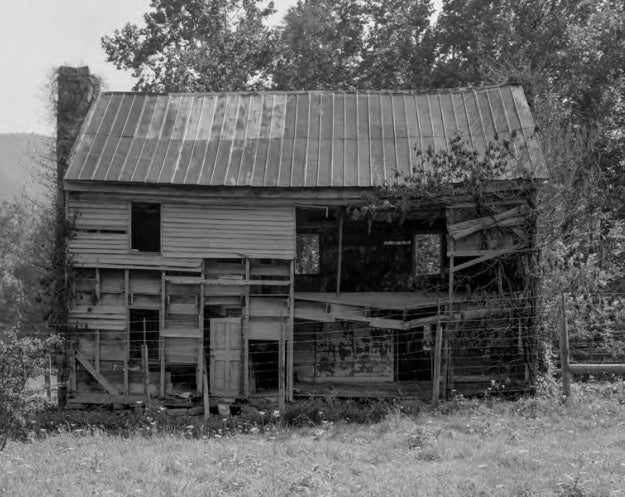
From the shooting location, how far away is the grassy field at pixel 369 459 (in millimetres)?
7414

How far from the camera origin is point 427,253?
18297 millimetres

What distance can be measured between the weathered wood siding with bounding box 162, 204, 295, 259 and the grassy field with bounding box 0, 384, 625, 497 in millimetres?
5072

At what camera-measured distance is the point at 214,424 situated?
12422 mm

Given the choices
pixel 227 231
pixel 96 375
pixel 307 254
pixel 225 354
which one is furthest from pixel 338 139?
pixel 96 375

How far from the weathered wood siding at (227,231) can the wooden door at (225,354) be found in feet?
5.35

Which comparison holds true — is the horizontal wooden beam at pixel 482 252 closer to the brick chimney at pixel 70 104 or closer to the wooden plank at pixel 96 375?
the wooden plank at pixel 96 375

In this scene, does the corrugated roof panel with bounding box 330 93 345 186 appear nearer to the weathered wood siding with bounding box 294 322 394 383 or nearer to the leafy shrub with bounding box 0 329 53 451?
the weathered wood siding with bounding box 294 322 394 383

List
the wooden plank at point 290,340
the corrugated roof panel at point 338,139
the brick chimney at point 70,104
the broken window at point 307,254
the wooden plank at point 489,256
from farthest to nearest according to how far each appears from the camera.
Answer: the broken window at point 307,254 → the brick chimney at point 70,104 → the corrugated roof panel at point 338,139 → the wooden plank at point 290,340 → the wooden plank at point 489,256

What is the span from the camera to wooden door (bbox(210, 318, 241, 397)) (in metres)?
15.7

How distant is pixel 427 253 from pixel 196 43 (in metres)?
22.3

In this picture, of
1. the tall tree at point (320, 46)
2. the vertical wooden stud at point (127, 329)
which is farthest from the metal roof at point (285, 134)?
the tall tree at point (320, 46)

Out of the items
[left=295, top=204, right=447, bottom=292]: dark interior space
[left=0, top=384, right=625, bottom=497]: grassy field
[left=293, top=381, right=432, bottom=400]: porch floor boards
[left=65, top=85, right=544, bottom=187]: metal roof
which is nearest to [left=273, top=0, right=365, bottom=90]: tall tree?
[left=65, top=85, right=544, bottom=187]: metal roof

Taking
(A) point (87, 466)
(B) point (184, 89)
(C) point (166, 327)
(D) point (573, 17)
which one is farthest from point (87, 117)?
(D) point (573, 17)

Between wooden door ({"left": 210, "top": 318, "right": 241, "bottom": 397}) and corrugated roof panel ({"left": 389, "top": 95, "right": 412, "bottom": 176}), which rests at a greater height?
corrugated roof panel ({"left": 389, "top": 95, "right": 412, "bottom": 176})
